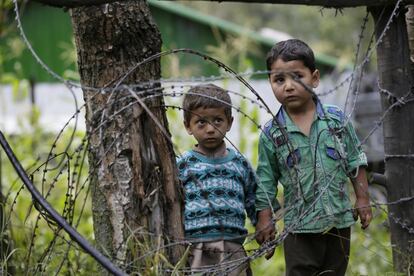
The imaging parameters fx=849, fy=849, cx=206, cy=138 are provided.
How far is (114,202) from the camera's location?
3.94m

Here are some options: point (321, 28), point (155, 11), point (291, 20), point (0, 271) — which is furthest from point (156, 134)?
point (291, 20)

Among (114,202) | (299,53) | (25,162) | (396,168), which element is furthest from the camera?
(25,162)

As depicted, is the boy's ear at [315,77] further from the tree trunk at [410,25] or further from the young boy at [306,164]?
the tree trunk at [410,25]

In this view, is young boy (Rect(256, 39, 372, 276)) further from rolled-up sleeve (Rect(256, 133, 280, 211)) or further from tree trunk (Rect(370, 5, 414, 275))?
tree trunk (Rect(370, 5, 414, 275))

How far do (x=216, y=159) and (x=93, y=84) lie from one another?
2.41 ft

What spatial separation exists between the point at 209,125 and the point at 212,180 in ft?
0.92

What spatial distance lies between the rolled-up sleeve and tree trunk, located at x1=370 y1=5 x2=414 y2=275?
2.68 ft

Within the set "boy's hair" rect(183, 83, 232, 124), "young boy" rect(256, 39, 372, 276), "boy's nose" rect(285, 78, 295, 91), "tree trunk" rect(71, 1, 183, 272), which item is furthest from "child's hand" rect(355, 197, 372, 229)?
"tree trunk" rect(71, 1, 183, 272)

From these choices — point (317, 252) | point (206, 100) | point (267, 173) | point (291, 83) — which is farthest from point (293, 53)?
point (317, 252)

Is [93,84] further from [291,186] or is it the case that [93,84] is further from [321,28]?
[321,28]

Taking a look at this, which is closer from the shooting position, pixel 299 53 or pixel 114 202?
pixel 114 202

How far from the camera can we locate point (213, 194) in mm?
4250

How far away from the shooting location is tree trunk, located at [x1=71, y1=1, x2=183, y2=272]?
3.91 metres

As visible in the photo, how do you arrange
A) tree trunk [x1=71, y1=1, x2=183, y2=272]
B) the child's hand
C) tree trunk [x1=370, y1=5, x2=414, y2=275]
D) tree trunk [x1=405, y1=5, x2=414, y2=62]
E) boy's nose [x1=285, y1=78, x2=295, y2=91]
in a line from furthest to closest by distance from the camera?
A: tree trunk [x1=405, y1=5, x2=414, y2=62] < tree trunk [x1=370, y1=5, x2=414, y2=275] < the child's hand < boy's nose [x1=285, y1=78, x2=295, y2=91] < tree trunk [x1=71, y1=1, x2=183, y2=272]
